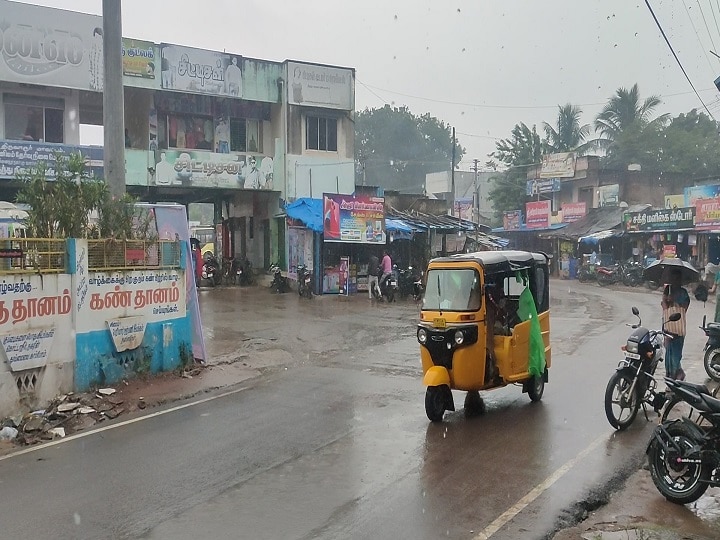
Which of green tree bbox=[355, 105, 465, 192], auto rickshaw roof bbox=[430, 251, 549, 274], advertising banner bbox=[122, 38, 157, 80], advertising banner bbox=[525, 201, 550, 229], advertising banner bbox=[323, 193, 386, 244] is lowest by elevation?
auto rickshaw roof bbox=[430, 251, 549, 274]

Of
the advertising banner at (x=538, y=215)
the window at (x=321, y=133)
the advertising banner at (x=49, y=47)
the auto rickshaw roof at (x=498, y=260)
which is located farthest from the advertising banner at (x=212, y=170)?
the advertising banner at (x=538, y=215)

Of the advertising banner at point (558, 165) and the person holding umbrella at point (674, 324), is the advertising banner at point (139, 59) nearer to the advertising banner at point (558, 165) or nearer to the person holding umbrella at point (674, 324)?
the person holding umbrella at point (674, 324)

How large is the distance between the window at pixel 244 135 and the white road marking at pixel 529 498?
73.6ft

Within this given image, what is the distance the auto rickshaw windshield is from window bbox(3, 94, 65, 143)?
62.5 feet

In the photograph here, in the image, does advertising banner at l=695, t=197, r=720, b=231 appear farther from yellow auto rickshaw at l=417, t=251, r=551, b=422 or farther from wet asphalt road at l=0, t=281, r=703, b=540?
yellow auto rickshaw at l=417, t=251, r=551, b=422

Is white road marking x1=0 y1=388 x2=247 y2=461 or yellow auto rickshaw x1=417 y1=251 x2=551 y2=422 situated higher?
yellow auto rickshaw x1=417 y1=251 x2=551 y2=422

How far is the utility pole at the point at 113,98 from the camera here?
11578 mm

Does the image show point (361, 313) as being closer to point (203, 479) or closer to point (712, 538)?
point (203, 479)

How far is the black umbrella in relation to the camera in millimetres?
9414

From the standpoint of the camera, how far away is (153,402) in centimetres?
954

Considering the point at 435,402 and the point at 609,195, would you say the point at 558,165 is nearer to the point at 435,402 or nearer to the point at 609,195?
the point at 609,195

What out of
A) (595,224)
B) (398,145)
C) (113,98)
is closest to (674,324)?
(113,98)

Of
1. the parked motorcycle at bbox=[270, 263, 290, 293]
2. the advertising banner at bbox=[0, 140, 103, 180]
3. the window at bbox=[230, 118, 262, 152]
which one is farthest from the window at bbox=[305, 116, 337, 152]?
the advertising banner at bbox=[0, 140, 103, 180]

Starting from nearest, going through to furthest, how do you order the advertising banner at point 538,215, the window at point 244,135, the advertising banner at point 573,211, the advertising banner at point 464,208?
the window at point 244,135 → the advertising banner at point 573,211 → the advertising banner at point 538,215 → the advertising banner at point 464,208
